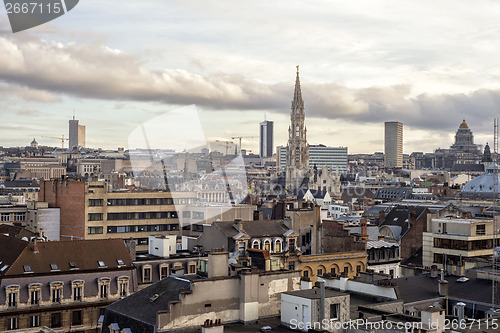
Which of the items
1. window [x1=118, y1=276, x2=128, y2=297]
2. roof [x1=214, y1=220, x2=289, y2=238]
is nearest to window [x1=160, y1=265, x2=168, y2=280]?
window [x1=118, y1=276, x2=128, y2=297]

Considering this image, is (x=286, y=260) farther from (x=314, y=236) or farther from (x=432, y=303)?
(x=432, y=303)

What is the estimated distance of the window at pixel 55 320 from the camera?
4259 centimetres

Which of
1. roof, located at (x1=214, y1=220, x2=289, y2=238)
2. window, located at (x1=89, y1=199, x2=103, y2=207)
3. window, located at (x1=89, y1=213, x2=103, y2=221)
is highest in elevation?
window, located at (x1=89, y1=199, x2=103, y2=207)

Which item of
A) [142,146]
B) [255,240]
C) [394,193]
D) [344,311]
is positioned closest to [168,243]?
[255,240]

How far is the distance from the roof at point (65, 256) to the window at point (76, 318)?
2937 millimetres

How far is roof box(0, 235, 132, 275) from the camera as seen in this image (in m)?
43.5

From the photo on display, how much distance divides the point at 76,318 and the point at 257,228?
16.1 m

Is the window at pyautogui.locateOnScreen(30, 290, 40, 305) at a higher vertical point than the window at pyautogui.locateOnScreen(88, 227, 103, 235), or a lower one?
lower

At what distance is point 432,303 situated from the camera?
35562 mm

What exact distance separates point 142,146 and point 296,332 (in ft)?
147

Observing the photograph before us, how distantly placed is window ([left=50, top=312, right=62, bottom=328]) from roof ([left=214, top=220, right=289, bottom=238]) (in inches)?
540

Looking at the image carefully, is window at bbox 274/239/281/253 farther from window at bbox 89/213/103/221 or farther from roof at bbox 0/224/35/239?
window at bbox 89/213/103/221

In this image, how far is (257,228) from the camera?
53.0 m
